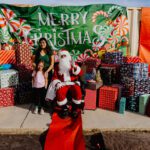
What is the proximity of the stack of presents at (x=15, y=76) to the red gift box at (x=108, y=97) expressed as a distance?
190cm

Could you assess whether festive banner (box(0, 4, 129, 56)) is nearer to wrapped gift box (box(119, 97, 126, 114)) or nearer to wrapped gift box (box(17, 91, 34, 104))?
wrapped gift box (box(17, 91, 34, 104))

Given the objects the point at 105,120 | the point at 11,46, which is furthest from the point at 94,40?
the point at 105,120

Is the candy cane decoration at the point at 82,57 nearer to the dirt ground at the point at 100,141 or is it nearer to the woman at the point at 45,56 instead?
the woman at the point at 45,56

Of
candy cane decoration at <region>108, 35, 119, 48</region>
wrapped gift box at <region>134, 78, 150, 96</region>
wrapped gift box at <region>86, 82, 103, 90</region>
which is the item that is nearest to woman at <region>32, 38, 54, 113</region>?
wrapped gift box at <region>86, 82, 103, 90</region>

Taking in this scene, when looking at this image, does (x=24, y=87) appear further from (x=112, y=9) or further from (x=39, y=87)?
(x=112, y=9)

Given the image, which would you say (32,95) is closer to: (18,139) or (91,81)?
(91,81)

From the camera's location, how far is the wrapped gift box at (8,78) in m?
6.62

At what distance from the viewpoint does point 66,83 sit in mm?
6059

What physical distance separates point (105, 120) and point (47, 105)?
1538 millimetres

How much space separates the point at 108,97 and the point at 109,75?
2.74 feet

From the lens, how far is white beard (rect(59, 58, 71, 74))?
6.12 metres

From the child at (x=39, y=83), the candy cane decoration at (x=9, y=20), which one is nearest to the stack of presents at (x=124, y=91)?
the child at (x=39, y=83)

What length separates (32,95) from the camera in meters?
6.98

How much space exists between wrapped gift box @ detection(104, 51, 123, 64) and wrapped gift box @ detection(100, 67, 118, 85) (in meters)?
0.46
